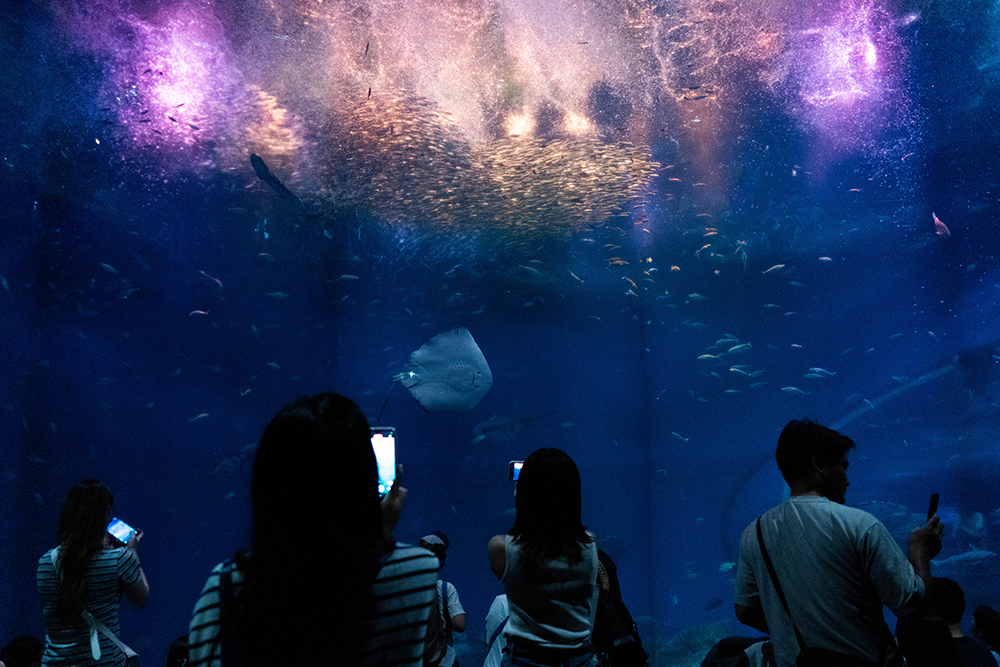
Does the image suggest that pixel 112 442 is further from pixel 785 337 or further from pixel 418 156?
pixel 785 337

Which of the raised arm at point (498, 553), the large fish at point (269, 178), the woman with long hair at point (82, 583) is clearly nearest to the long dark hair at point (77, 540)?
the woman with long hair at point (82, 583)

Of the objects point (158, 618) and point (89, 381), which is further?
point (158, 618)

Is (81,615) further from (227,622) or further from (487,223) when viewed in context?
(487,223)

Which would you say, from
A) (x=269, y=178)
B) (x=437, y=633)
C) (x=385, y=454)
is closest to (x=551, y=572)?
(x=437, y=633)

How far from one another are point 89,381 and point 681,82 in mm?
18231

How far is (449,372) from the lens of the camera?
12.7 metres

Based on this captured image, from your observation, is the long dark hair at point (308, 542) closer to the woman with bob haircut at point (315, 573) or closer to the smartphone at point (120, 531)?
the woman with bob haircut at point (315, 573)

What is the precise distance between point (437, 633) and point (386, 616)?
30.0 inches

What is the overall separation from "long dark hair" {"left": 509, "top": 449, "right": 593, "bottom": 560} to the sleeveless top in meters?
0.04

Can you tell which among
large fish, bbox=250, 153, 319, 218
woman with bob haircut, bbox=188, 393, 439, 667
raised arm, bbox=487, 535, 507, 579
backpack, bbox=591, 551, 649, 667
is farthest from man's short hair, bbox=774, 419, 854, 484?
large fish, bbox=250, 153, 319, 218

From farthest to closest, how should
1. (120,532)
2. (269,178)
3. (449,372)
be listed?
(449,372)
(269,178)
(120,532)

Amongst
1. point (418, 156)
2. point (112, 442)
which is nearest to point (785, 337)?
point (418, 156)

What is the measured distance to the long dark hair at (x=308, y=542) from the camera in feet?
3.23

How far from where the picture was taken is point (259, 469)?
1.07m
